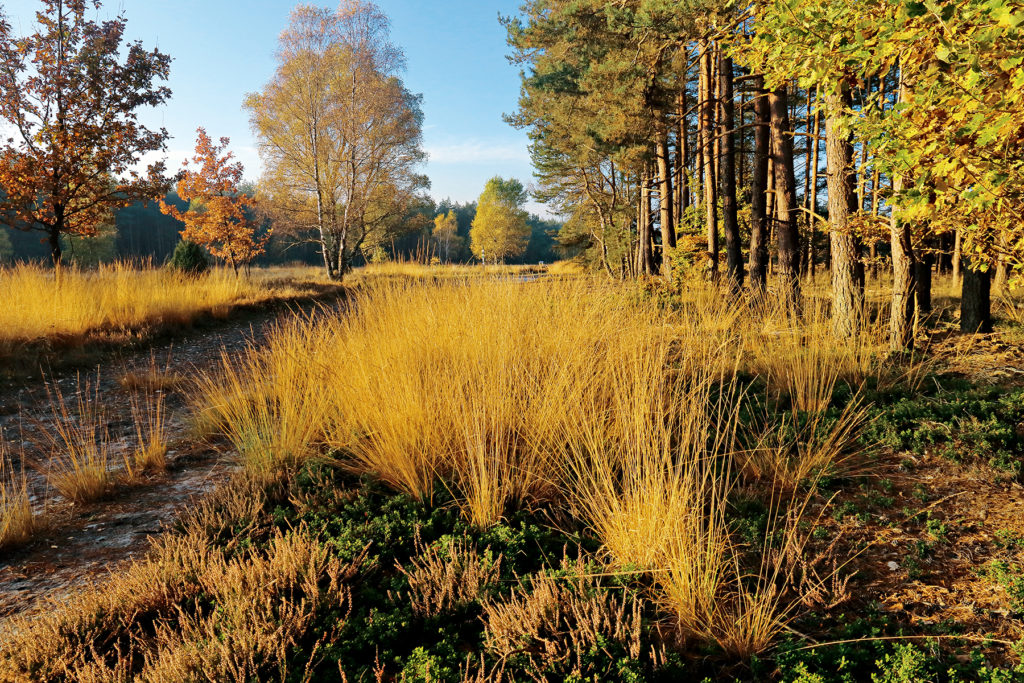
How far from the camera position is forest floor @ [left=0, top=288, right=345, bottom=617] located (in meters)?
2.50

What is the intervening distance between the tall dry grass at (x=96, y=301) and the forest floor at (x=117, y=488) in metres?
0.85

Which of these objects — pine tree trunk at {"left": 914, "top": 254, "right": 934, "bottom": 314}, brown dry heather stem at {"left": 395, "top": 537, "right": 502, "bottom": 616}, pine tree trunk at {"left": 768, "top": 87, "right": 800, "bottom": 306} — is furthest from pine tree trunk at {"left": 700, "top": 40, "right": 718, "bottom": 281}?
brown dry heather stem at {"left": 395, "top": 537, "right": 502, "bottom": 616}

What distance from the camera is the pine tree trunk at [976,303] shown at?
6.34 metres

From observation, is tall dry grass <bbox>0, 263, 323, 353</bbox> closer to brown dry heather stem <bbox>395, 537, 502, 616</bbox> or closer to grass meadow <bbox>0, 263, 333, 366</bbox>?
grass meadow <bbox>0, 263, 333, 366</bbox>

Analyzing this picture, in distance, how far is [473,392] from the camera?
3.13 meters

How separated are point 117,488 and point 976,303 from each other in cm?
895

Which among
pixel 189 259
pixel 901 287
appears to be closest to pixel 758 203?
pixel 901 287

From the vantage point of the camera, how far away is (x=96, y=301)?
8.12 metres

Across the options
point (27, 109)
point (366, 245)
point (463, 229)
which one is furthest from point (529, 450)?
point (463, 229)

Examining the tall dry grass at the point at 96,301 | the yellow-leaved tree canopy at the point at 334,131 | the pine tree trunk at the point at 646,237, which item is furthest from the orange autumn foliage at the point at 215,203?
the pine tree trunk at the point at 646,237

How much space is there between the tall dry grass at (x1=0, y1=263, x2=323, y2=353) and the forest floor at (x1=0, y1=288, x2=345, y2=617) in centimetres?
85

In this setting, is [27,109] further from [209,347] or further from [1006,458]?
[1006,458]

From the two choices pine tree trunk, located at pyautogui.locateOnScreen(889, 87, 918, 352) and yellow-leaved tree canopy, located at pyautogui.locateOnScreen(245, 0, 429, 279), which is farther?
yellow-leaved tree canopy, located at pyautogui.locateOnScreen(245, 0, 429, 279)

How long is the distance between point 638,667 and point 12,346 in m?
7.94
